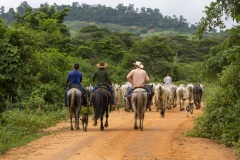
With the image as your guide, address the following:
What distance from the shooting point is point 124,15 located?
469ft

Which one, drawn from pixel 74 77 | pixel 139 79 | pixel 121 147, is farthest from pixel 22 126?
pixel 121 147

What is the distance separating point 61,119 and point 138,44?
2787 cm

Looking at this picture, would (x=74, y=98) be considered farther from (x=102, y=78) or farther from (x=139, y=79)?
(x=139, y=79)

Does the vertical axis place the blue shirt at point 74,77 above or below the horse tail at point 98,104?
above

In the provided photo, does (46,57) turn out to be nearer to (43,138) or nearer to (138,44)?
(43,138)

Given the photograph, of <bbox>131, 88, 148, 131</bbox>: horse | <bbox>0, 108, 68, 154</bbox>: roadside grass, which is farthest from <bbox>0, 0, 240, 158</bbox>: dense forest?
<bbox>131, 88, 148, 131</bbox>: horse

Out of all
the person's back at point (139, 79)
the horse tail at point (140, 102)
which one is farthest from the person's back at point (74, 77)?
the horse tail at point (140, 102)

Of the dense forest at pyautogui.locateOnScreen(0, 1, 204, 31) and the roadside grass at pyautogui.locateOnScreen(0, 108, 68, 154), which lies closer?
the roadside grass at pyautogui.locateOnScreen(0, 108, 68, 154)

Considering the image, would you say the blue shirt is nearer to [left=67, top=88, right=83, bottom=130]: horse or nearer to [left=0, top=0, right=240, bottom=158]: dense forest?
[left=67, top=88, right=83, bottom=130]: horse

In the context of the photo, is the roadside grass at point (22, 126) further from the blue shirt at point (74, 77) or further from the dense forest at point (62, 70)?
the blue shirt at point (74, 77)

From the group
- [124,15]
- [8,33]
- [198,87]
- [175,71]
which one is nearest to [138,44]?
[175,71]

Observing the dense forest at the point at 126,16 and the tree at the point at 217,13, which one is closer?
the tree at the point at 217,13

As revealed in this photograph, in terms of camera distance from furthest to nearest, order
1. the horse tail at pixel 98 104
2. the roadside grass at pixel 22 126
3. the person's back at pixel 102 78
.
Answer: the person's back at pixel 102 78
the horse tail at pixel 98 104
the roadside grass at pixel 22 126

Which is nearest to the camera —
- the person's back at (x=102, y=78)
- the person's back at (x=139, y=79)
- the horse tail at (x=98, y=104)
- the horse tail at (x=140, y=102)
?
the horse tail at (x=140, y=102)
